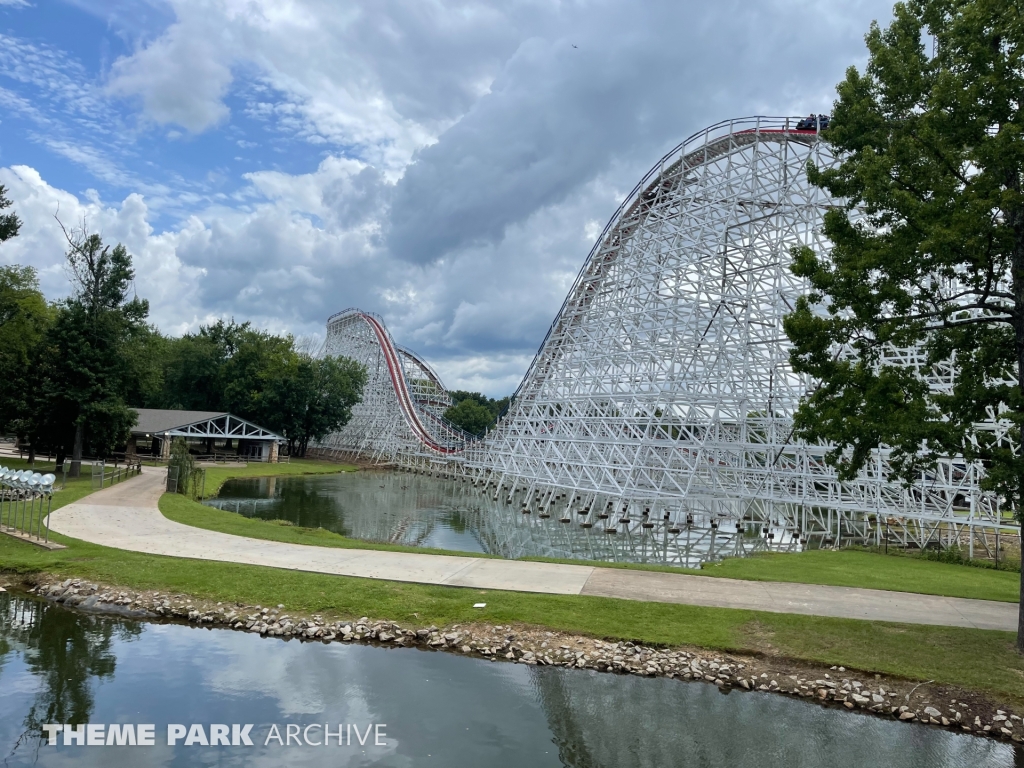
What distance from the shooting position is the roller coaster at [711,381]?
20.2m

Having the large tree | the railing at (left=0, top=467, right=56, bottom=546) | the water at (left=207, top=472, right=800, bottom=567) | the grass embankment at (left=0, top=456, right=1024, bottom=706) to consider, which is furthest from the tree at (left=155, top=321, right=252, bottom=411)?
the grass embankment at (left=0, top=456, right=1024, bottom=706)

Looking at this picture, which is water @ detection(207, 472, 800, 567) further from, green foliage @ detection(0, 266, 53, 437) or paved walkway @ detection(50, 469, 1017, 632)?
green foliage @ detection(0, 266, 53, 437)

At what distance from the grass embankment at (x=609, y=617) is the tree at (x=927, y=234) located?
1095mm

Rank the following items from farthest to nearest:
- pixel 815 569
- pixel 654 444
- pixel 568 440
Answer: pixel 568 440 → pixel 654 444 → pixel 815 569

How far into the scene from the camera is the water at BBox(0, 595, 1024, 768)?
20.3ft

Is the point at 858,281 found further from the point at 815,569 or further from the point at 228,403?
the point at 228,403

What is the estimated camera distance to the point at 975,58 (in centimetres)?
786

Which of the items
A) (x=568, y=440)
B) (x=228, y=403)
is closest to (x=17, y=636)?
A: (x=568, y=440)

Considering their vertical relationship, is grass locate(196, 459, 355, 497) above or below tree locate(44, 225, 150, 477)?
below

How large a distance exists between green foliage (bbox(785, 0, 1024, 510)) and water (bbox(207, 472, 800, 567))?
9.09m

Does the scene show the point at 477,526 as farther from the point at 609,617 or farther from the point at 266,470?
the point at 266,470

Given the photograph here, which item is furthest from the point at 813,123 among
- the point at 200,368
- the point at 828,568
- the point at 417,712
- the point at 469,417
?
the point at 469,417

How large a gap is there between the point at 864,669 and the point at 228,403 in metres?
50.0

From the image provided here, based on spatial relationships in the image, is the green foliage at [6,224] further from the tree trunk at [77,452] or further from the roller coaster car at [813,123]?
the roller coaster car at [813,123]
